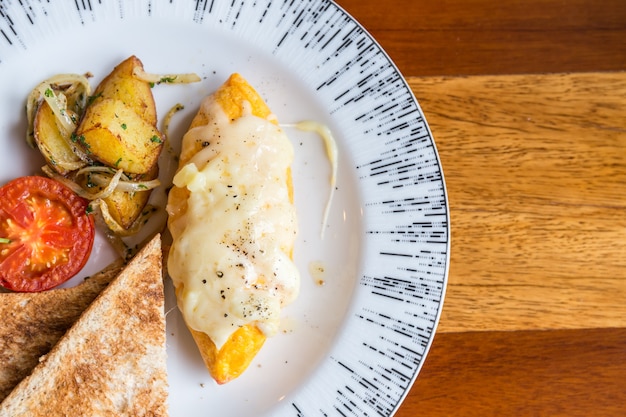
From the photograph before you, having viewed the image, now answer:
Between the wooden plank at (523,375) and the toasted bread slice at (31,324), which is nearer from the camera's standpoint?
the toasted bread slice at (31,324)

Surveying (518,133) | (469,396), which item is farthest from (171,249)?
(518,133)

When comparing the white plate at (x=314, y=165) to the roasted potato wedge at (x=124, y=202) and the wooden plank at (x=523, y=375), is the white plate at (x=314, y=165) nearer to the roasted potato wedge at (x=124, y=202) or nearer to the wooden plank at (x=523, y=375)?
the roasted potato wedge at (x=124, y=202)

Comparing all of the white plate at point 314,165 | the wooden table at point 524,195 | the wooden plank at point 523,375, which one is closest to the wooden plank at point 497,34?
the wooden table at point 524,195

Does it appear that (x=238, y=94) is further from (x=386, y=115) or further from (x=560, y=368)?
(x=560, y=368)

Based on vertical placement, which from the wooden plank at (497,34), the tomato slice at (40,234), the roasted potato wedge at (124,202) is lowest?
the tomato slice at (40,234)

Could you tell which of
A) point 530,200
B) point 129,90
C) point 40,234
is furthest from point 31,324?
point 530,200

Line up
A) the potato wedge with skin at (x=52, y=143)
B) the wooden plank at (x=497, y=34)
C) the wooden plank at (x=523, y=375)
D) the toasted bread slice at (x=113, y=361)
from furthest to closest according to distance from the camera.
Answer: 1. the wooden plank at (x=497, y=34)
2. the wooden plank at (x=523, y=375)
3. the potato wedge with skin at (x=52, y=143)
4. the toasted bread slice at (x=113, y=361)

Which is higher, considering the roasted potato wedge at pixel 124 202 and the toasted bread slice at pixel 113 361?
the roasted potato wedge at pixel 124 202
